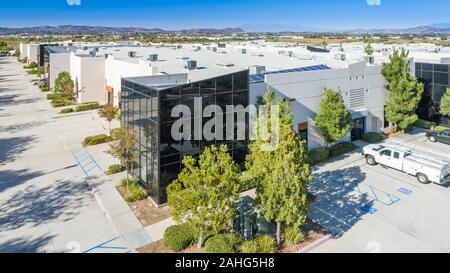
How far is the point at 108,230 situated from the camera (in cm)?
1677

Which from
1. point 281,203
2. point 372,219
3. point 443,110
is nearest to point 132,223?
point 281,203

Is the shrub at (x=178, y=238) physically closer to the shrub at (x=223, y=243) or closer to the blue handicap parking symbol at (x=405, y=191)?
the shrub at (x=223, y=243)

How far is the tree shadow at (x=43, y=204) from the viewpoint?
17.6 m

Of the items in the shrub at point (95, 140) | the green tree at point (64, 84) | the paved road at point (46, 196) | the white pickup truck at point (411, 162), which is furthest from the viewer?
the green tree at point (64, 84)

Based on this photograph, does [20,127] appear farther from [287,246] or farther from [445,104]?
[445,104]

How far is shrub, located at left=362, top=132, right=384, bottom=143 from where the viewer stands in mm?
30820

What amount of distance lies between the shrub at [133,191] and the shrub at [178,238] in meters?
5.35

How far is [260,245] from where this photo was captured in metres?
14.6

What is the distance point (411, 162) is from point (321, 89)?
29.7 ft

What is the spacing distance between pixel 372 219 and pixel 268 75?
40.5 ft

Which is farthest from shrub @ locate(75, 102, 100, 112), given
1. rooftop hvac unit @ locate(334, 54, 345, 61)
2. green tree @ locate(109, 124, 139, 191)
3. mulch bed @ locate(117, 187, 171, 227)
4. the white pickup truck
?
the white pickup truck

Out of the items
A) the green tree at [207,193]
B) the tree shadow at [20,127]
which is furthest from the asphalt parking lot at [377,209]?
the tree shadow at [20,127]

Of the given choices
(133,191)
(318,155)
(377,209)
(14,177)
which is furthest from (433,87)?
(14,177)

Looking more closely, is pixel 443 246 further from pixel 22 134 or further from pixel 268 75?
pixel 22 134
